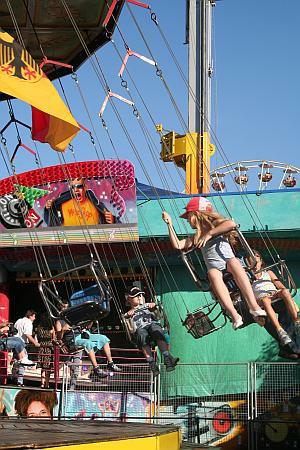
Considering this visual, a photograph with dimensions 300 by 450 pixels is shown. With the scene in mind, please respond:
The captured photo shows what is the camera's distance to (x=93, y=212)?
2211 centimetres

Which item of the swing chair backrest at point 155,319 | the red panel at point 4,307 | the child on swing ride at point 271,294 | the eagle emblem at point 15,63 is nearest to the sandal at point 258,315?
the child on swing ride at point 271,294

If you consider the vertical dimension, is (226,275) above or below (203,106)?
below

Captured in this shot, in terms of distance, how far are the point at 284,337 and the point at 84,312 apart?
12.3ft

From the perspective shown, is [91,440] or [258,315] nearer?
[91,440]

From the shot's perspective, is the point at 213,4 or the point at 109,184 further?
the point at 213,4

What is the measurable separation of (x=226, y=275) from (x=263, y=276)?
869 millimetres

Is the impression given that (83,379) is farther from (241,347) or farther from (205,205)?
(241,347)

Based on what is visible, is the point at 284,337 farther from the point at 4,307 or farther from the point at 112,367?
the point at 4,307

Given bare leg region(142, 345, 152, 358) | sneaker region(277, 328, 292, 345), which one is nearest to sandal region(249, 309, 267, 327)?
sneaker region(277, 328, 292, 345)

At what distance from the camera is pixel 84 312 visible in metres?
15.0

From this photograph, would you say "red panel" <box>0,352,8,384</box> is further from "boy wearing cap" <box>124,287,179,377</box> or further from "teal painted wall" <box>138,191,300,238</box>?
"teal painted wall" <box>138,191,300,238</box>

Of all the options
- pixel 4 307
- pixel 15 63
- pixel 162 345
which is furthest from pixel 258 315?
pixel 4 307

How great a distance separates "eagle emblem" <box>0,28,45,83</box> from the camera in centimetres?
1370

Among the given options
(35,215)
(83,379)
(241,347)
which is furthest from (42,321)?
(83,379)
